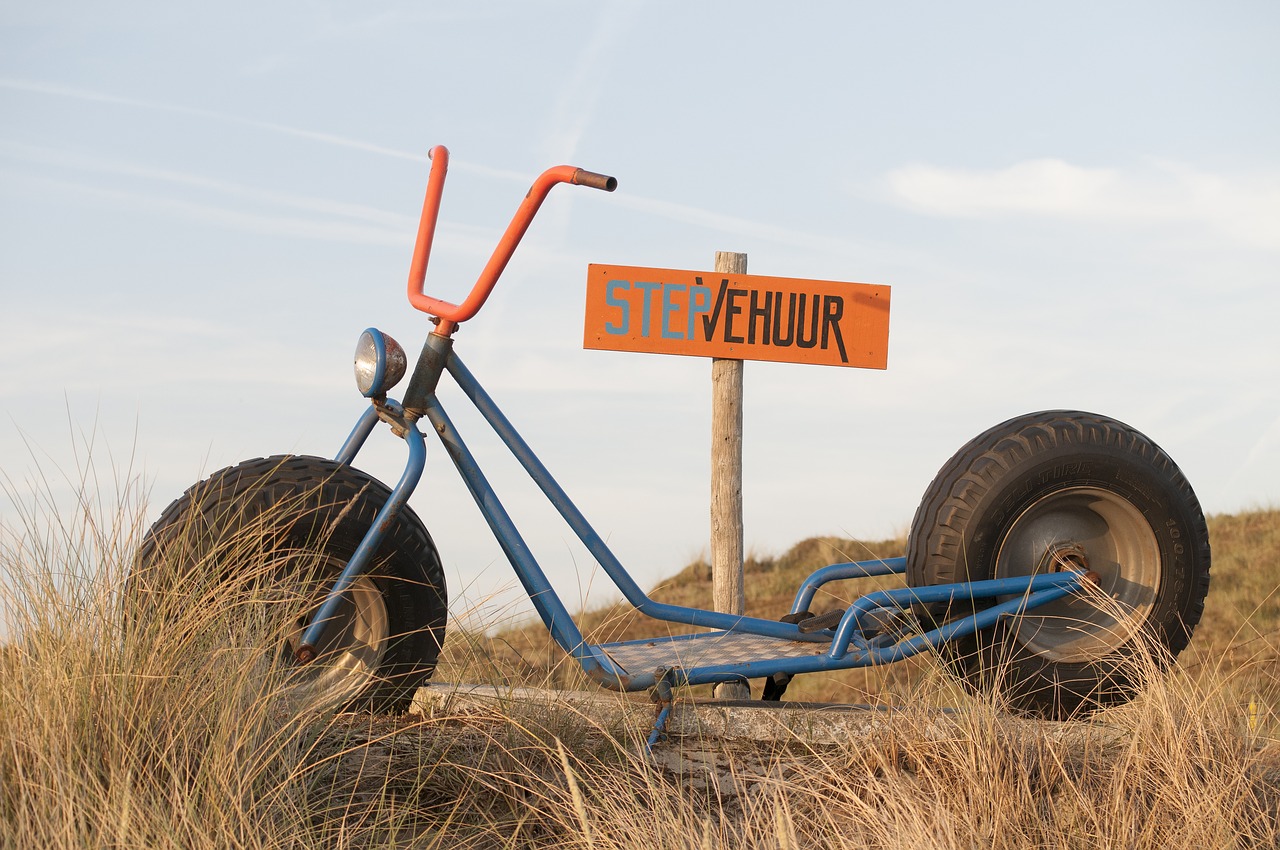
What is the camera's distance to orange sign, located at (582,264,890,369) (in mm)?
5984

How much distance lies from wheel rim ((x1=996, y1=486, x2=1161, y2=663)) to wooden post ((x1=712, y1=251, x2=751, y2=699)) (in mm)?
1831

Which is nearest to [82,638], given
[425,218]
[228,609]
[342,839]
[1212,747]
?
[228,609]

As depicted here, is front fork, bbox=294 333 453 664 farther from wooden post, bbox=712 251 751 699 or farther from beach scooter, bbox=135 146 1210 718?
wooden post, bbox=712 251 751 699

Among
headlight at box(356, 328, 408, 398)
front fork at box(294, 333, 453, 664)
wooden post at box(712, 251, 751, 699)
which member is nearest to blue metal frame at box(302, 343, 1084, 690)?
front fork at box(294, 333, 453, 664)

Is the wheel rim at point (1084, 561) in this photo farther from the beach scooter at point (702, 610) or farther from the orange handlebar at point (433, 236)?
the orange handlebar at point (433, 236)

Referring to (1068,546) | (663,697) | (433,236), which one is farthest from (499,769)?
(1068,546)

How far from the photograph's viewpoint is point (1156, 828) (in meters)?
3.52

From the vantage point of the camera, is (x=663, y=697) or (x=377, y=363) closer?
(x=377, y=363)

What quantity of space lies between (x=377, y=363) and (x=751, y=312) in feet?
8.37

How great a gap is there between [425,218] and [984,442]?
94.9 inches

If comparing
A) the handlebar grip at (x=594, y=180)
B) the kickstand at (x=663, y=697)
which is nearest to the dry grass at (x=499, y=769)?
the kickstand at (x=663, y=697)

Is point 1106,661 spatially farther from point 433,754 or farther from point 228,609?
point 228,609

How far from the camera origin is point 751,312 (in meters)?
6.08

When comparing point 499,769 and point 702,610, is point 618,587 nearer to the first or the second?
point 702,610
